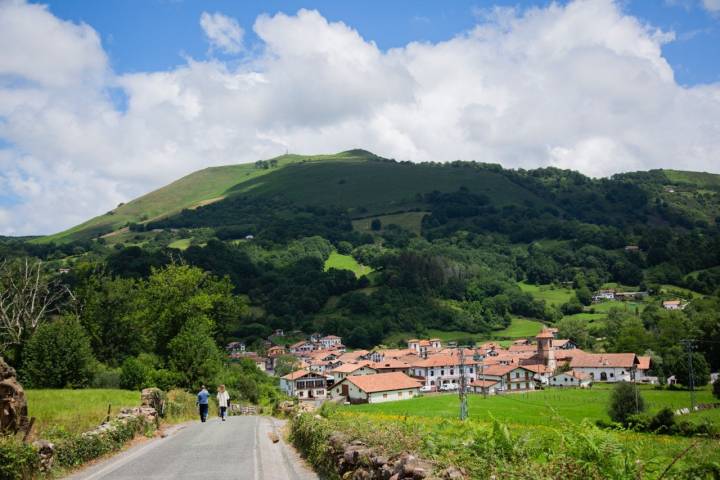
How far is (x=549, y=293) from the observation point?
566ft

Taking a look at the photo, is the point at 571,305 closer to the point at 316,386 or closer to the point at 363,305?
the point at 363,305

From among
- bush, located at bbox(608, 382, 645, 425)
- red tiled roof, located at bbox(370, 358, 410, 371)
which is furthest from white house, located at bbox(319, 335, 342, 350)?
bush, located at bbox(608, 382, 645, 425)

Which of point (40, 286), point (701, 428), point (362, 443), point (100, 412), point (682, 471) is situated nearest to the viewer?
point (682, 471)

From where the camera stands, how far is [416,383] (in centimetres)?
10144

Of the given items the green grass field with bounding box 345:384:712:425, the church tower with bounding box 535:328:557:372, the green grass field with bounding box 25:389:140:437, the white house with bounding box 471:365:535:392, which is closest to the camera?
the green grass field with bounding box 25:389:140:437

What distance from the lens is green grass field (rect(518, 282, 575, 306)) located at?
540 feet

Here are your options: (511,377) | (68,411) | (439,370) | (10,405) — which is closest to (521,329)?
(439,370)

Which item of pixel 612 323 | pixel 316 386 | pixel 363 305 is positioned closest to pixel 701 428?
pixel 316 386

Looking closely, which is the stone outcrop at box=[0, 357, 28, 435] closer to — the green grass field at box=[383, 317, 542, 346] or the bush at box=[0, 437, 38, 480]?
the bush at box=[0, 437, 38, 480]

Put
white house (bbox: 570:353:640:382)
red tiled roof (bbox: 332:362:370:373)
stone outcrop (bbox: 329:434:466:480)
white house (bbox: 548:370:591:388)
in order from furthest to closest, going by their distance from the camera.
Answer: red tiled roof (bbox: 332:362:370:373)
white house (bbox: 548:370:591:388)
white house (bbox: 570:353:640:382)
stone outcrop (bbox: 329:434:466:480)

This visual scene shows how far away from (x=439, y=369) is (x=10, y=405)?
4336 inches

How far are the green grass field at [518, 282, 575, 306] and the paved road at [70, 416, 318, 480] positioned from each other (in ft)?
500

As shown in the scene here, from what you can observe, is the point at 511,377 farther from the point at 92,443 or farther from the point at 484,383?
the point at 92,443

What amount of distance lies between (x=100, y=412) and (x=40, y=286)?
36439 mm
